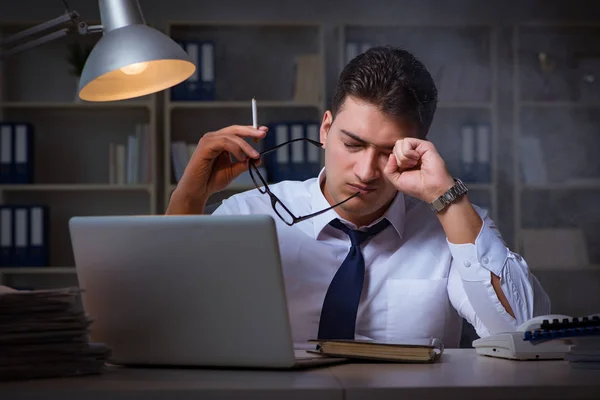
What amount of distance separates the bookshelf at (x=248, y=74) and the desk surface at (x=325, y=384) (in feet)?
9.09

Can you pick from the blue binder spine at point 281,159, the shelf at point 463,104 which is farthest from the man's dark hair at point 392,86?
the shelf at point 463,104

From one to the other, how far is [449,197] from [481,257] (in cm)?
12

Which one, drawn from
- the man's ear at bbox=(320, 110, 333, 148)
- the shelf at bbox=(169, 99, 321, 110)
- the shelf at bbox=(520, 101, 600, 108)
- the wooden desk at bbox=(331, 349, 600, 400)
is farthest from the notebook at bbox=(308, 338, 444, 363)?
the shelf at bbox=(520, 101, 600, 108)

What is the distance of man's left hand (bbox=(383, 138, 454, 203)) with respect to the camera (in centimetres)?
148

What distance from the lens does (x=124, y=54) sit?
1295mm

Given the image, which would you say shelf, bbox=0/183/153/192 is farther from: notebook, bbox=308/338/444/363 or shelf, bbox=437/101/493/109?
notebook, bbox=308/338/444/363

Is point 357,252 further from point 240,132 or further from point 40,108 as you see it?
point 40,108

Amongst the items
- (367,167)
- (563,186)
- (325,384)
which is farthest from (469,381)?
(563,186)

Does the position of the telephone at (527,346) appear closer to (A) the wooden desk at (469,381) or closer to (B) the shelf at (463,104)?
(A) the wooden desk at (469,381)

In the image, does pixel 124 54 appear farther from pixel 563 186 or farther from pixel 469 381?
pixel 563 186

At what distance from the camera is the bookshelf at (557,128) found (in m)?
3.70

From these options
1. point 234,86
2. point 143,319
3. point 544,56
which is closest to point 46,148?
point 234,86

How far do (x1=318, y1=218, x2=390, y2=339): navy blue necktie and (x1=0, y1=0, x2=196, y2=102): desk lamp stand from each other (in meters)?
0.49

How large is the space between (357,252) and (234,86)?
2.35m
